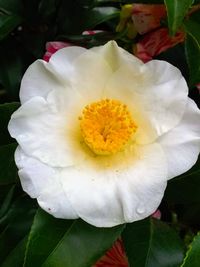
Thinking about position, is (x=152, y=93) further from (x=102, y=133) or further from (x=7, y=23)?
(x=7, y=23)

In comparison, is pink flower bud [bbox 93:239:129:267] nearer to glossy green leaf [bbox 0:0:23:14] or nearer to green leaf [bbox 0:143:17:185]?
green leaf [bbox 0:143:17:185]

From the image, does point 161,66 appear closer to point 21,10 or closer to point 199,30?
point 199,30

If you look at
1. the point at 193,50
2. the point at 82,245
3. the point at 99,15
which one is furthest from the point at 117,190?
the point at 99,15

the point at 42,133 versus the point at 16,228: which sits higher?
the point at 42,133

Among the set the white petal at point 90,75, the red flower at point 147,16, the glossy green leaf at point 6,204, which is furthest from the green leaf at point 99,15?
the glossy green leaf at point 6,204

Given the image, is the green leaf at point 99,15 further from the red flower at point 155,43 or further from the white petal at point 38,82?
the white petal at point 38,82

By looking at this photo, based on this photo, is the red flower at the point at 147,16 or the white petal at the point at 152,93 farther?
the red flower at the point at 147,16
